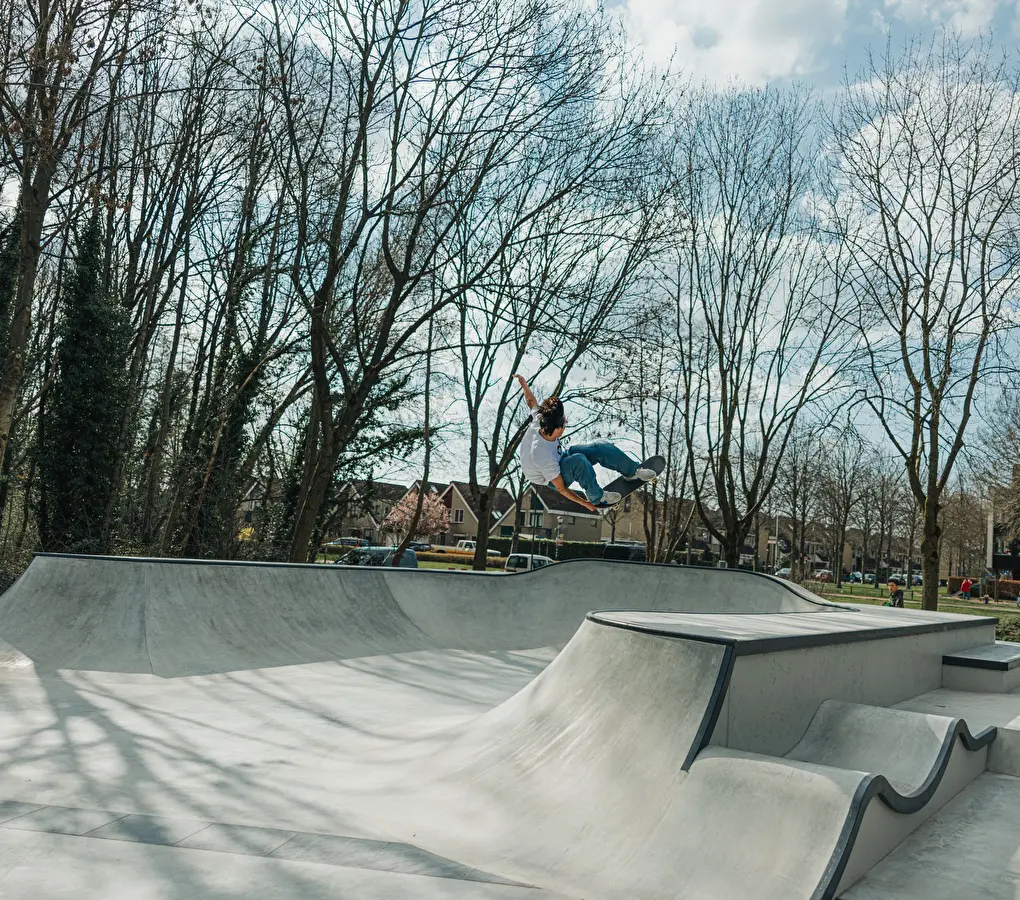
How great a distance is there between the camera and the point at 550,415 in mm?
9656

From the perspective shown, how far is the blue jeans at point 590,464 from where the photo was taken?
372 inches

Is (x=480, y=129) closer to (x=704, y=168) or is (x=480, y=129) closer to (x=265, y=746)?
(x=704, y=168)

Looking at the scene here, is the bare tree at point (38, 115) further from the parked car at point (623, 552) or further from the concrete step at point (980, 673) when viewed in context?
the parked car at point (623, 552)

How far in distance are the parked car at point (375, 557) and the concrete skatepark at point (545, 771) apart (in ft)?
49.1

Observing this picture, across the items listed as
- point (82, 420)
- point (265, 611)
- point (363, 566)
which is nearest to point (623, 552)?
point (82, 420)

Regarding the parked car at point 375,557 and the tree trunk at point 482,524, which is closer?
the tree trunk at point 482,524

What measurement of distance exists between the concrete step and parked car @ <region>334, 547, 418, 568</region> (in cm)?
1568

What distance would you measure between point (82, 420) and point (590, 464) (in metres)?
10.8

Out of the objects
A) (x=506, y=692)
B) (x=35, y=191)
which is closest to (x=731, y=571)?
(x=506, y=692)

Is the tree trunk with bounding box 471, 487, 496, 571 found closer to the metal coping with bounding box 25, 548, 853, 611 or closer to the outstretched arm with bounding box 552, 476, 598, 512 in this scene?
the metal coping with bounding box 25, 548, 853, 611

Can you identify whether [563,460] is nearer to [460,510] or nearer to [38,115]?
[38,115]

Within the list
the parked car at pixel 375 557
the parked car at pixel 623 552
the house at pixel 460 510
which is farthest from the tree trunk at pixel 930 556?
the house at pixel 460 510

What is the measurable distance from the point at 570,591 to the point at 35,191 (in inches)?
377

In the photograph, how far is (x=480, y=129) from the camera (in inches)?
551
